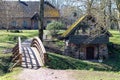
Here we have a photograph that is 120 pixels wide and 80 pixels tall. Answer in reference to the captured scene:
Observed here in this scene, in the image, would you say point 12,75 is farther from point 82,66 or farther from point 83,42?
point 83,42

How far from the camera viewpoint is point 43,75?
696 inches

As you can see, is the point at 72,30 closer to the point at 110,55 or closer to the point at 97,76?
the point at 110,55

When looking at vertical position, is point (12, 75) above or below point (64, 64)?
above

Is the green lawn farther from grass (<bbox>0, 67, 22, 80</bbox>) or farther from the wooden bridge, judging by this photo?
the wooden bridge

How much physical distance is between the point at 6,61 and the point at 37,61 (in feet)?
12.0

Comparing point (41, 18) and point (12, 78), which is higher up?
point (41, 18)

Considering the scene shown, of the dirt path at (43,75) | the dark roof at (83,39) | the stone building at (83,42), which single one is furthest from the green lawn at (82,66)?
the dark roof at (83,39)

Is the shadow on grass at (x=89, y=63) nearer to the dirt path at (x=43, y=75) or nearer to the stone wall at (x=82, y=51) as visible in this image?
the stone wall at (x=82, y=51)

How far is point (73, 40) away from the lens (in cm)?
3831

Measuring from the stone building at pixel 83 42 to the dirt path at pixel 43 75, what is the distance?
60.1 ft

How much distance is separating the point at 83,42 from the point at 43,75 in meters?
20.9

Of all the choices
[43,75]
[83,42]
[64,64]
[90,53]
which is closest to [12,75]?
[43,75]

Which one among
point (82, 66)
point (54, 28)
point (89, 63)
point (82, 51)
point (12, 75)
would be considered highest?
point (54, 28)

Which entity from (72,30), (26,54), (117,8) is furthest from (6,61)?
(72,30)
